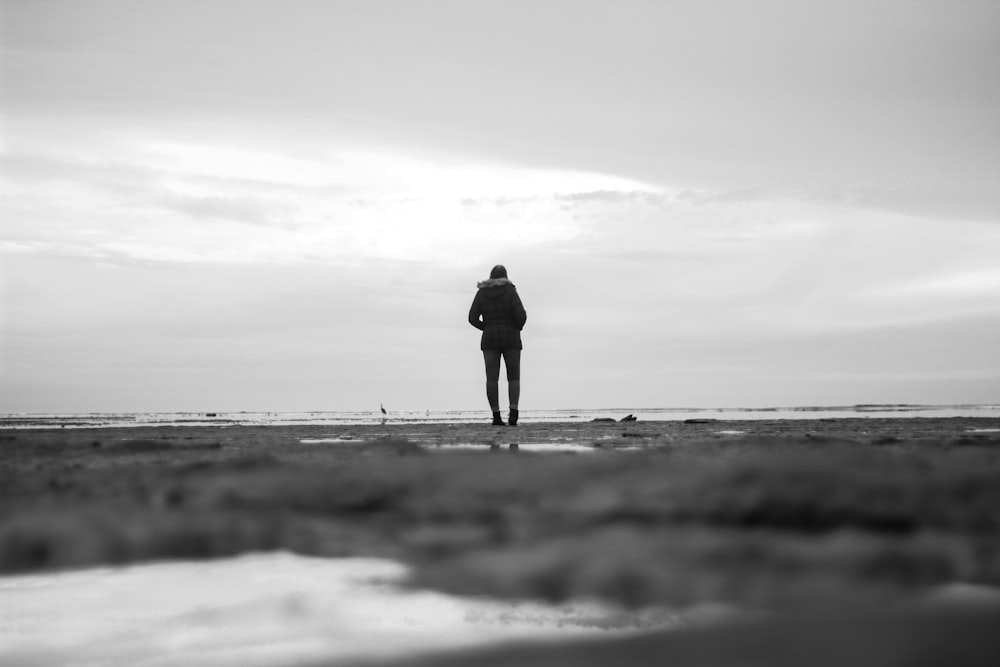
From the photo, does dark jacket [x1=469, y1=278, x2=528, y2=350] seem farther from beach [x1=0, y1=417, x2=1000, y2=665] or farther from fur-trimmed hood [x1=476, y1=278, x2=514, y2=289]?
beach [x1=0, y1=417, x2=1000, y2=665]

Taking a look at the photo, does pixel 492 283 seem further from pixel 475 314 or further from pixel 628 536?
pixel 628 536

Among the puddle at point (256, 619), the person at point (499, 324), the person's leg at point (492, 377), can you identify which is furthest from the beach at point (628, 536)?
the person at point (499, 324)

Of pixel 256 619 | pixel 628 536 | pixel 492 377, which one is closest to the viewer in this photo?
pixel 256 619

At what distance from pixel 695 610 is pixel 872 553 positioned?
502 millimetres

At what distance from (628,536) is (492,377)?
33.0ft

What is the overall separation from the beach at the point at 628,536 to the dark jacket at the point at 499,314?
28.8ft

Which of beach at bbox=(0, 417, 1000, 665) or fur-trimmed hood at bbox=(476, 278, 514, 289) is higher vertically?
fur-trimmed hood at bbox=(476, 278, 514, 289)

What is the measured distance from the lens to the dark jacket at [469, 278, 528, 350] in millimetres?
11930

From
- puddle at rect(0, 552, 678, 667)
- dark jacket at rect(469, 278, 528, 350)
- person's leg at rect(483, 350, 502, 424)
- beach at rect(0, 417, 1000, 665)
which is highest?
dark jacket at rect(469, 278, 528, 350)

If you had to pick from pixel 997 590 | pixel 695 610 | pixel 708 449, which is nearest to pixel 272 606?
pixel 695 610

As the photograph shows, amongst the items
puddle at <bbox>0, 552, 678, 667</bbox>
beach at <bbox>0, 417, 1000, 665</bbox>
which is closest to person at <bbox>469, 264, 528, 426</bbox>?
beach at <bbox>0, 417, 1000, 665</bbox>

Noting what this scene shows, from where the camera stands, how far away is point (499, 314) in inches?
472

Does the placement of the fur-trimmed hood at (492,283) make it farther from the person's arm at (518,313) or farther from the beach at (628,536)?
the beach at (628,536)

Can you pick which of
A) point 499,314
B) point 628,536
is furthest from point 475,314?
point 628,536
